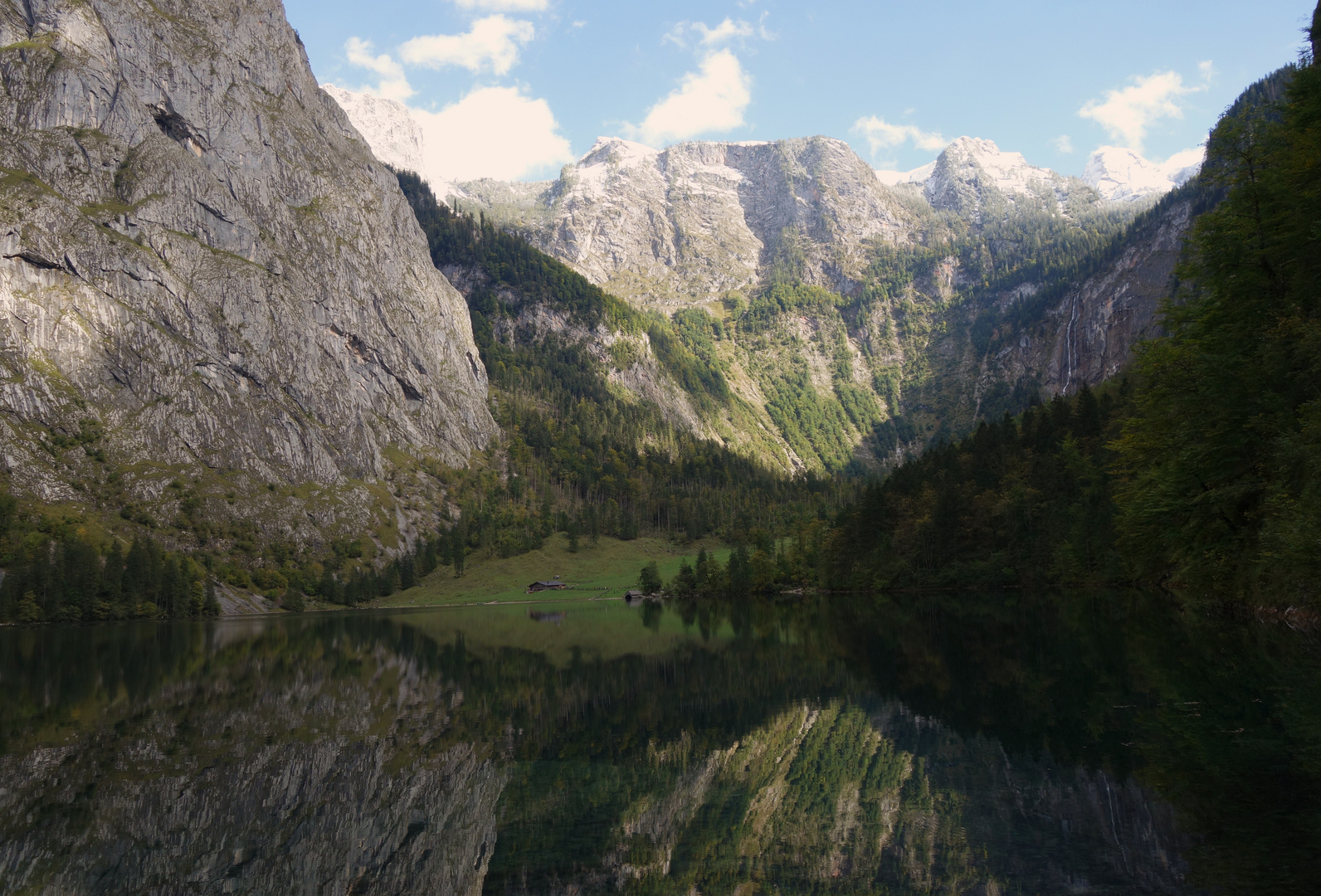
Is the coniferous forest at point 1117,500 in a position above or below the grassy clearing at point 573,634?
above

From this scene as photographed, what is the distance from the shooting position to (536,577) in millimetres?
182500

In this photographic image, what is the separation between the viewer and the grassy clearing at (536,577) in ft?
551

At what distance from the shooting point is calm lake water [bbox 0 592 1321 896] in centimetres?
1205

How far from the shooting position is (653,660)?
42094 mm

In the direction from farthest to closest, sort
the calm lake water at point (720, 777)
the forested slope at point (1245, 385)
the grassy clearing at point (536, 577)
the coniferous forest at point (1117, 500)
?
the grassy clearing at point (536, 577) < the coniferous forest at point (1117, 500) < the forested slope at point (1245, 385) < the calm lake water at point (720, 777)

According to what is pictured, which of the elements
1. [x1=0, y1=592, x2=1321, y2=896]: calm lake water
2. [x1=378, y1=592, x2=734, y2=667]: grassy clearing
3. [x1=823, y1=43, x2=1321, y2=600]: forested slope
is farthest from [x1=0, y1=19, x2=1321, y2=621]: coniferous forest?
[x1=378, y1=592, x2=734, y2=667]: grassy clearing

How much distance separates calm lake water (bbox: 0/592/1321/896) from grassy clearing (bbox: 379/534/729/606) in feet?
427

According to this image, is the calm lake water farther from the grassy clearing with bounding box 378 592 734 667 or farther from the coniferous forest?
the grassy clearing with bounding box 378 592 734 667

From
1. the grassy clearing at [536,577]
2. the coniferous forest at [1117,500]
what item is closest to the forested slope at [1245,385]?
the coniferous forest at [1117,500]

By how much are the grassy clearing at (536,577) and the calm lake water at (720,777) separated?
5129 inches

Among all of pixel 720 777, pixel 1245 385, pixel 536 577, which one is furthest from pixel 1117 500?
pixel 536 577

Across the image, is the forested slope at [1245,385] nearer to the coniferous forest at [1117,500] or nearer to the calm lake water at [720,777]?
the coniferous forest at [1117,500]

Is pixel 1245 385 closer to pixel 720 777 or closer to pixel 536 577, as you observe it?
pixel 720 777

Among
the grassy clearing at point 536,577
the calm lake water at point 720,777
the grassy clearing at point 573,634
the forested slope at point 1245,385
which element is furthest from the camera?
the grassy clearing at point 536,577
